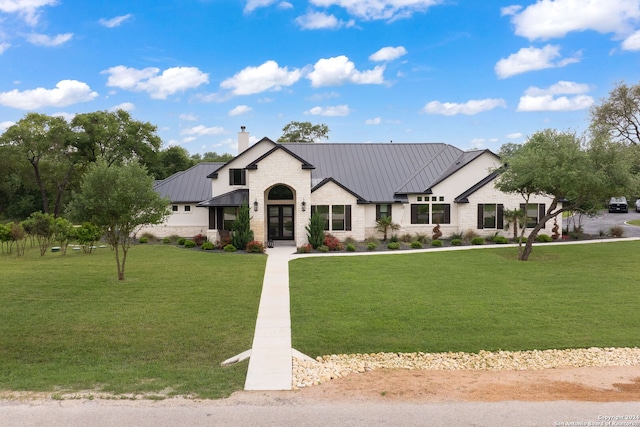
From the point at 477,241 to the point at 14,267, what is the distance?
23933mm

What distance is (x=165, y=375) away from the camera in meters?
9.18

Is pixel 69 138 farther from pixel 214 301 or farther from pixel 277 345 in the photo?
pixel 277 345

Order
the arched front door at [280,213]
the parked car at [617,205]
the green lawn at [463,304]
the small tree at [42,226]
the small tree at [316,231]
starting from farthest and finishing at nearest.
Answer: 1. the parked car at [617,205]
2. the arched front door at [280,213]
3. the small tree at [316,231]
4. the small tree at [42,226]
5. the green lawn at [463,304]

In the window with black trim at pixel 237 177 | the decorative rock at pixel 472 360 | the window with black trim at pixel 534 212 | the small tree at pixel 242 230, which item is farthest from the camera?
the window with black trim at pixel 237 177

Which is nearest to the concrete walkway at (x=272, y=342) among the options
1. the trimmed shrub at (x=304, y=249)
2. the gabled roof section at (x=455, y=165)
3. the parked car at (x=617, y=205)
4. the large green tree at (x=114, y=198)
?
the large green tree at (x=114, y=198)

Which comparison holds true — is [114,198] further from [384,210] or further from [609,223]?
[609,223]

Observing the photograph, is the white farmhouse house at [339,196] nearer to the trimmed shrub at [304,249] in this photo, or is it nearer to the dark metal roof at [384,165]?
the dark metal roof at [384,165]

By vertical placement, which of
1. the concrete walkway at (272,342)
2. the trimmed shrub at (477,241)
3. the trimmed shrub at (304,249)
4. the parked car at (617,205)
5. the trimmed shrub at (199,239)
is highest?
the parked car at (617,205)

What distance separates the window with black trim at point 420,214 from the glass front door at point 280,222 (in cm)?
783

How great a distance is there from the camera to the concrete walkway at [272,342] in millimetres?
8938

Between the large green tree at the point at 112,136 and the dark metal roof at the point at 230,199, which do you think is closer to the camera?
the dark metal roof at the point at 230,199

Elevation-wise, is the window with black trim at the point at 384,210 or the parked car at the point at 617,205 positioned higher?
the parked car at the point at 617,205

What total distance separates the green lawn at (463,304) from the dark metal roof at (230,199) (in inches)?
318

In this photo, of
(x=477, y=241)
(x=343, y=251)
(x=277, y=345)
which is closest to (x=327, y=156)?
(x=343, y=251)
